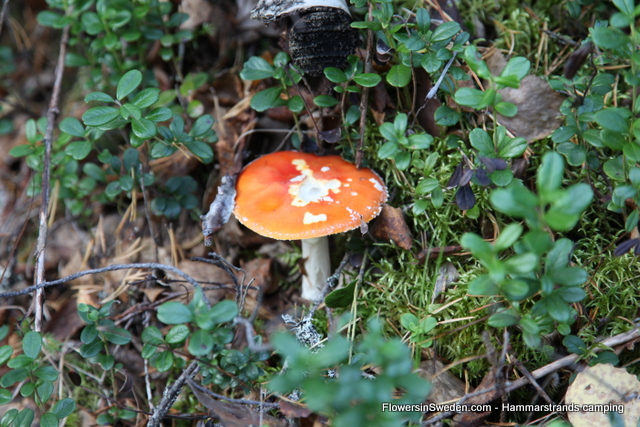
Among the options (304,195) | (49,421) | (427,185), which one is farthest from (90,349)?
(427,185)

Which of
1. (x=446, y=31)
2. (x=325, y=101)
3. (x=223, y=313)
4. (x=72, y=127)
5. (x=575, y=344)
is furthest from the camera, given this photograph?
(x=72, y=127)

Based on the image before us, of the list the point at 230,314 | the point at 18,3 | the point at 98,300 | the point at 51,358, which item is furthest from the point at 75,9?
the point at 230,314

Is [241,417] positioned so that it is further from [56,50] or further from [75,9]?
[56,50]

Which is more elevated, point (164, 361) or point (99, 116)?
point (99, 116)

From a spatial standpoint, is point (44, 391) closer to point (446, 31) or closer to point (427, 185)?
point (427, 185)

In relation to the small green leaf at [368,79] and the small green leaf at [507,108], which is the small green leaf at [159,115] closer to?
the small green leaf at [368,79]

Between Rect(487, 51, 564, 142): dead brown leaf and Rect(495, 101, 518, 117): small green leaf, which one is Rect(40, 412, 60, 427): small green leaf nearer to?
Rect(495, 101, 518, 117): small green leaf

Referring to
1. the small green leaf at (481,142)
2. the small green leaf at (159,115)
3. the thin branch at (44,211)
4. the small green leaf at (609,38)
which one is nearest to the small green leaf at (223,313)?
the small green leaf at (159,115)
